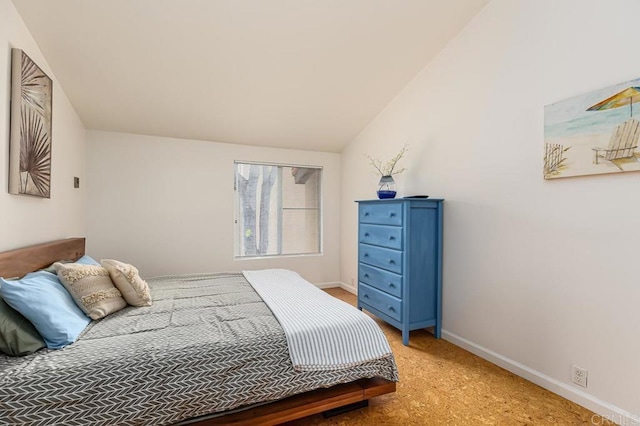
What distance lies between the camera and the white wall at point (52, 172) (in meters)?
1.80

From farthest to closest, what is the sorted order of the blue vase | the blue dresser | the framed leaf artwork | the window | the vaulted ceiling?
1. the window
2. the blue vase
3. the blue dresser
4. the vaulted ceiling
5. the framed leaf artwork

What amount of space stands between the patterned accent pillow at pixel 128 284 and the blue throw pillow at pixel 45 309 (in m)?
0.33

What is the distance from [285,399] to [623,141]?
93.9 inches

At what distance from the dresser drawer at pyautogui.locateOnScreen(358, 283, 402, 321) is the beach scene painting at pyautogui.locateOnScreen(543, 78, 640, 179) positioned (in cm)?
156

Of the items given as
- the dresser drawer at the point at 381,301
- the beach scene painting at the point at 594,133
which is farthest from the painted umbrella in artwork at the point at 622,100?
the dresser drawer at the point at 381,301

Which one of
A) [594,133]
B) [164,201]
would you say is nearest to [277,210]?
[164,201]

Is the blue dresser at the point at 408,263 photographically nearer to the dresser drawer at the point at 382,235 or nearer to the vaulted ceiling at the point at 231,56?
the dresser drawer at the point at 382,235

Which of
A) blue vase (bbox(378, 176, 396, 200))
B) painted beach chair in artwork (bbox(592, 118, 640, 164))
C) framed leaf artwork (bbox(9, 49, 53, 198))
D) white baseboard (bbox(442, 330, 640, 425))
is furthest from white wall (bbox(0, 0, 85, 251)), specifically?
painted beach chair in artwork (bbox(592, 118, 640, 164))

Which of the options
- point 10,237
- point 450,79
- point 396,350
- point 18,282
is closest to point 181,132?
point 10,237

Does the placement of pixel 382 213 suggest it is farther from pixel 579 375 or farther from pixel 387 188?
pixel 579 375

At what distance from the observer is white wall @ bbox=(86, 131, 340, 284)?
11.5 ft

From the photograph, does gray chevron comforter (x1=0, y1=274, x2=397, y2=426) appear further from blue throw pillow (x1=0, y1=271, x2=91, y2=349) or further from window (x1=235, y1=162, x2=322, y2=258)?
window (x1=235, y1=162, x2=322, y2=258)

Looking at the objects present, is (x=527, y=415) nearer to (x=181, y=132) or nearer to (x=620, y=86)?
(x=620, y=86)

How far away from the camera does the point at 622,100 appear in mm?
1670
